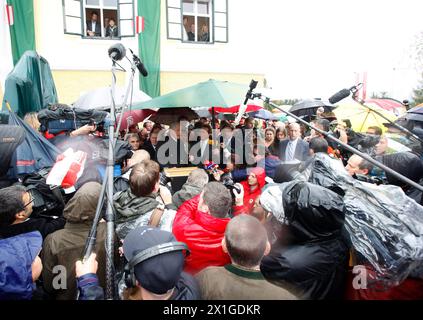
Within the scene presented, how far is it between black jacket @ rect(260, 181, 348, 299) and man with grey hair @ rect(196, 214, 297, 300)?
24 centimetres

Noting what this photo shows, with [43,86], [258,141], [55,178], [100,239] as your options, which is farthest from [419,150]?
[43,86]

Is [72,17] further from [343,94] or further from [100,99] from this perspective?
[343,94]

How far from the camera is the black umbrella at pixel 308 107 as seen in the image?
21.8 feet

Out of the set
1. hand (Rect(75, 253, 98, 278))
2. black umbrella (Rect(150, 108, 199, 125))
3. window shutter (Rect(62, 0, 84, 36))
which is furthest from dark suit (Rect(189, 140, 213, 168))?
window shutter (Rect(62, 0, 84, 36))

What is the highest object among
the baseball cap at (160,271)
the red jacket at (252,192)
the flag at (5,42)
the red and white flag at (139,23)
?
the red and white flag at (139,23)

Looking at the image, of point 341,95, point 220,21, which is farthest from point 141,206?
point 220,21

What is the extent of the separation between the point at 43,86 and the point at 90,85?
18.1ft

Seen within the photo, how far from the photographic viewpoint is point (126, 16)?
30.4 ft

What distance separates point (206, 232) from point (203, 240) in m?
0.05

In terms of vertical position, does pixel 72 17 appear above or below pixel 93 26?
above

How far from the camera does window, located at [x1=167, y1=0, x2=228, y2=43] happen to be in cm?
1011

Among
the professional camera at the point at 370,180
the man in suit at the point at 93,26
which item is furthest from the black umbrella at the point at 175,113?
the man in suit at the point at 93,26

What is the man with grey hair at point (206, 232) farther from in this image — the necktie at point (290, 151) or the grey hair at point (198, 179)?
the necktie at point (290, 151)

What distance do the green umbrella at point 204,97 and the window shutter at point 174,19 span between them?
6611 millimetres
